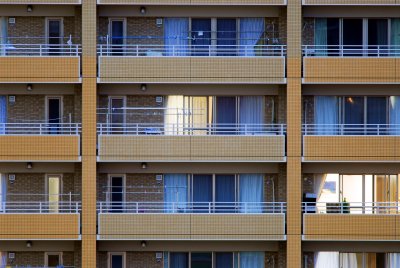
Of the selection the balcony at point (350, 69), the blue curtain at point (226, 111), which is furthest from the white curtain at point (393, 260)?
the blue curtain at point (226, 111)

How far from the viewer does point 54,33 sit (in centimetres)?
3092

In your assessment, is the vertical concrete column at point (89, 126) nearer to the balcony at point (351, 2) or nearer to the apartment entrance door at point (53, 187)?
the apartment entrance door at point (53, 187)

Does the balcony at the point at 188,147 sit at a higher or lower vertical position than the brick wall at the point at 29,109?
lower

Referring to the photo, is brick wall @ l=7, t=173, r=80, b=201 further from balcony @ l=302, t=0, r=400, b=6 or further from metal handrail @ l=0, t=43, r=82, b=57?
balcony @ l=302, t=0, r=400, b=6

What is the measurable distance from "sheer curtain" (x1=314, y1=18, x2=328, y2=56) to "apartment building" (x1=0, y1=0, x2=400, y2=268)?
0.15ft

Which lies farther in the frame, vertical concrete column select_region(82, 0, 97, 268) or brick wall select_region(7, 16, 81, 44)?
brick wall select_region(7, 16, 81, 44)

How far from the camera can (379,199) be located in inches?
1204

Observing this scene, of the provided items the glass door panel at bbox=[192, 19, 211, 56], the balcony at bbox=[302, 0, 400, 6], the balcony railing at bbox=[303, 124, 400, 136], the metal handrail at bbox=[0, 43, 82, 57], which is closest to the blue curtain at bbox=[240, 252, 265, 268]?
the balcony railing at bbox=[303, 124, 400, 136]

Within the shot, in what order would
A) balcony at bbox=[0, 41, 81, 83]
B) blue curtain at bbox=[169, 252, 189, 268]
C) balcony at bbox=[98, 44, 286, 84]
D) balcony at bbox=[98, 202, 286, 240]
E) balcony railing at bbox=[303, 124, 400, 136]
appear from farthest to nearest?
balcony railing at bbox=[303, 124, 400, 136] → blue curtain at bbox=[169, 252, 189, 268] → balcony at bbox=[98, 44, 286, 84] → balcony at bbox=[0, 41, 81, 83] → balcony at bbox=[98, 202, 286, 240]

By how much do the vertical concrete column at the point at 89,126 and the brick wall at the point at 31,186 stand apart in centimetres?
141

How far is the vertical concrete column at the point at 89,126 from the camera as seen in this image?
96.1 feet

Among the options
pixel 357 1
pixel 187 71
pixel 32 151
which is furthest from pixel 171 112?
pixel 357 1

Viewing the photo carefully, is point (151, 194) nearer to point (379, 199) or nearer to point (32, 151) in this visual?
point (32, 151)

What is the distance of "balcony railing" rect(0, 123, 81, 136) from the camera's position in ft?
99.7
